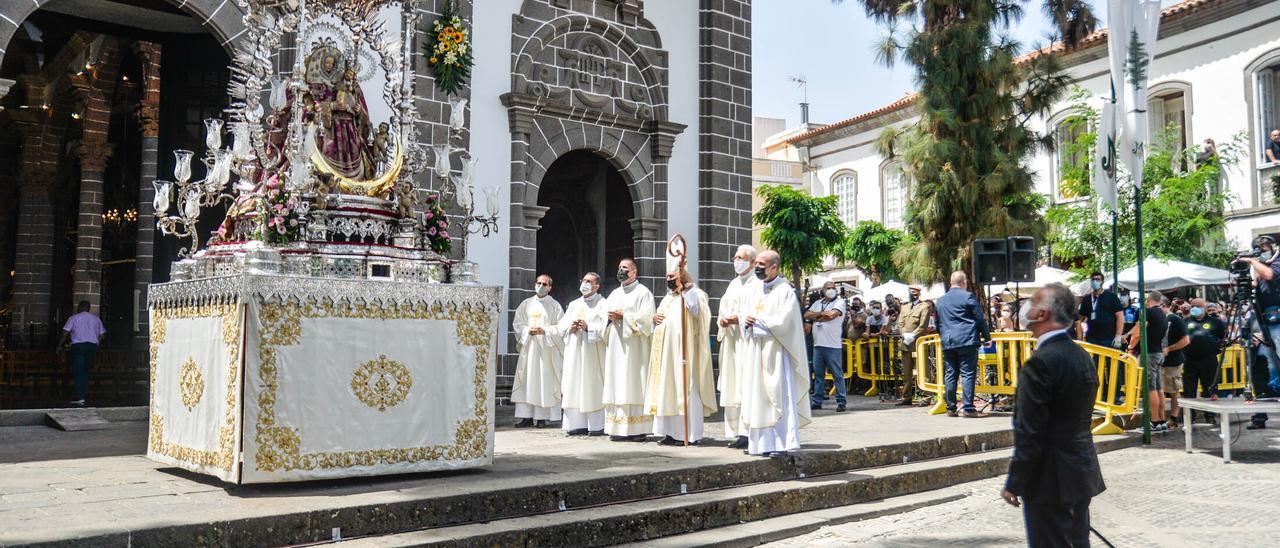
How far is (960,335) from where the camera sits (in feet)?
36.8

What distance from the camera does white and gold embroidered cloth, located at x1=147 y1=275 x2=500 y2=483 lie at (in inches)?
242

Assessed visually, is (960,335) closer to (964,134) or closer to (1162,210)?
(964,134)

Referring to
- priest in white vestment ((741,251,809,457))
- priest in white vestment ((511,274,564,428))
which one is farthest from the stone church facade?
priest in white vestment ((741,251,809,457))

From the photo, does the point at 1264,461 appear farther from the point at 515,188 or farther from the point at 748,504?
the point at 515,188

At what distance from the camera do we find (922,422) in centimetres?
1080

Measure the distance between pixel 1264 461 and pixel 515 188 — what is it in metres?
8.61

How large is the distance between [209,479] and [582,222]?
395 inches

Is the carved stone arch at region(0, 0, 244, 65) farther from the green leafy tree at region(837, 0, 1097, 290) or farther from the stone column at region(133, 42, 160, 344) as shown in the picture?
the green leafy tree at region(837, 0, 1097, 290)

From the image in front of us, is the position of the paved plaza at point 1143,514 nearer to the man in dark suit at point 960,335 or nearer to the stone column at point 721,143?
the man in dark suit at point 960,335

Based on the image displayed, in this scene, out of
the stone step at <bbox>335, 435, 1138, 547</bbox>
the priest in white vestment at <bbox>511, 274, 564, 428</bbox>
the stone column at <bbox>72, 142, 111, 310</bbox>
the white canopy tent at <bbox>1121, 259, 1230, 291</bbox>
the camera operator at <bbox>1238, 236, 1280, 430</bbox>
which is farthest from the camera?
the stone column at <bbox>72, 142, 111, 310</bbox>

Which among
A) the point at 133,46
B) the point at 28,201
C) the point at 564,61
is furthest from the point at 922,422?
the point at 28,201

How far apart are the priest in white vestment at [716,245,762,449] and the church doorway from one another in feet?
20.1

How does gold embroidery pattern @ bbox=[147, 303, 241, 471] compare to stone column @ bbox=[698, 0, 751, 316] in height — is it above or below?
below

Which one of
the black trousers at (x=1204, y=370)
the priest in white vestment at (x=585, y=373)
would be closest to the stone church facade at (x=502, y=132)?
the priest in white vestment at (x=585, y=373)
